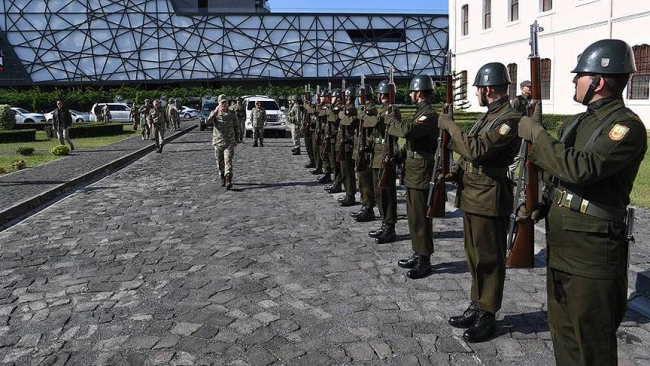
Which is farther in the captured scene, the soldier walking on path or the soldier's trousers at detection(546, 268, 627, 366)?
the soldier walking on path

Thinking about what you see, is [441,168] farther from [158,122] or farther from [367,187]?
[158,122]

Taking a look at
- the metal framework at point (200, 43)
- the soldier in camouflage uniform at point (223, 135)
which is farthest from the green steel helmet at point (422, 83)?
the metal framework at point (200, 43)

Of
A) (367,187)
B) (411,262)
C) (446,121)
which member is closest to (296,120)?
(367,187)

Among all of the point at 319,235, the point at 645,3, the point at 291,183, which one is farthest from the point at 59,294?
the point at 645,3

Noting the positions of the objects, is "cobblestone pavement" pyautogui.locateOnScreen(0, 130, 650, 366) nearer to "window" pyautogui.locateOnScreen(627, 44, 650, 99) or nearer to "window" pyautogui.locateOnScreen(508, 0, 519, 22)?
"window" pyautogui.locateOnScreen(627, 44, 650, 99)

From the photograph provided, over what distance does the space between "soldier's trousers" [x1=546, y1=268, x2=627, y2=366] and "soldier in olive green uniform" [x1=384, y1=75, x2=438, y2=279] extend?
2582 mm

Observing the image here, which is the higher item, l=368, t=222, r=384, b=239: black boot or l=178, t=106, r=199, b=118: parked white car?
l=178, t=106, r=199, b=118: parked white car

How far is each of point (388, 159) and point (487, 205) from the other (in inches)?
107

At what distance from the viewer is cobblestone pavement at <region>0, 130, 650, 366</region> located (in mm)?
3906

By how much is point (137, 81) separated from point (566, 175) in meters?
62.3

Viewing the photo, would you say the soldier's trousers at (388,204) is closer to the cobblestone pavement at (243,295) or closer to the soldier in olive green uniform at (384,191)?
the soldier in olive green uniform at (384,191)

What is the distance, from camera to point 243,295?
5039 mm

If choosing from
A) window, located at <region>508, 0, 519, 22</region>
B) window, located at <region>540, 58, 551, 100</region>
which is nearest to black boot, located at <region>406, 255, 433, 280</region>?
window, located at <region>540, 58, 551, 100</region>

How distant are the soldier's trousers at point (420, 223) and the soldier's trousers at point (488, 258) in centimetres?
142
